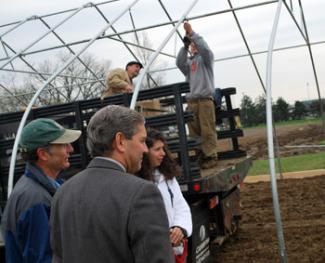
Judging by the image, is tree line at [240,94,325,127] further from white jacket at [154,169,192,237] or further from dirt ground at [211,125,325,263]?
white jacket at [154,169,192,237]

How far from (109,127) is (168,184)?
186 cm

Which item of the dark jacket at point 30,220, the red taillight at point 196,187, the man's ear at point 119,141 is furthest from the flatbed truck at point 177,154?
the man's ear at point 119,141

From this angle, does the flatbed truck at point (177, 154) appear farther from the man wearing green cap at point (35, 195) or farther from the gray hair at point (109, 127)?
the gray hair at point (109, 127)

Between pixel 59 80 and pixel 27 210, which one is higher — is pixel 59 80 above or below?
above

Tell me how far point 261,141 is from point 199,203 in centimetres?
2019

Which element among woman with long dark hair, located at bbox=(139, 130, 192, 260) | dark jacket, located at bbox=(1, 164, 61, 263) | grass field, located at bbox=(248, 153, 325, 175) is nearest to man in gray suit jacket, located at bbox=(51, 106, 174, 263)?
dark jacket, located at bbox=(1, 164, 61, 263)

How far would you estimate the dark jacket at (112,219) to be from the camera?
1691 mm

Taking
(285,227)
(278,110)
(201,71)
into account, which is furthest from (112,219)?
(278,110)

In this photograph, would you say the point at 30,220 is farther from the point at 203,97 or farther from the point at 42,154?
the point at 203,97

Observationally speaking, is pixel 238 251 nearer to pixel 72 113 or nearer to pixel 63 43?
pixel 72 113

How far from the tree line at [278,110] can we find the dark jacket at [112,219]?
95.9 feet

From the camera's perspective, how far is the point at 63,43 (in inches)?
360

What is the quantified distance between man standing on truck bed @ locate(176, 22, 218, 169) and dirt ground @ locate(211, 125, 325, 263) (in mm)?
1131

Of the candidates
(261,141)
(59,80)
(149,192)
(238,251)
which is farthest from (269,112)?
(261,141)
